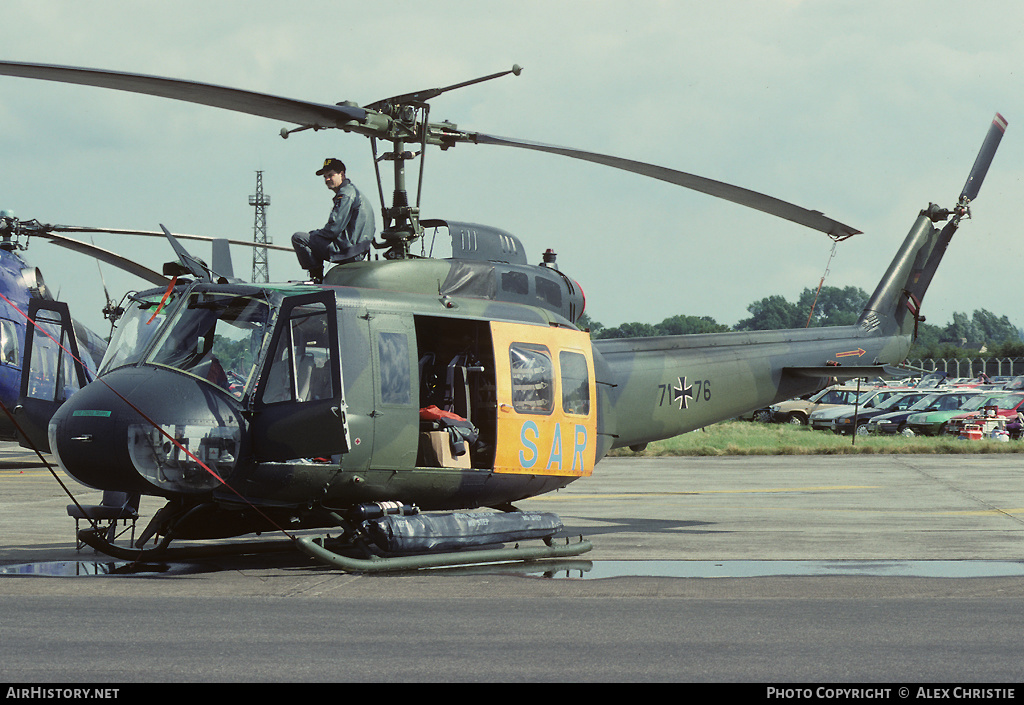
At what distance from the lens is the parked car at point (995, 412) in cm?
3309

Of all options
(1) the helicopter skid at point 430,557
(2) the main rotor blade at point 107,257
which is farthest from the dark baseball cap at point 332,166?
(2) the main rotor blade at point 107,257

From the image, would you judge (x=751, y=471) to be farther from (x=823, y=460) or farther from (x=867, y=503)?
(x=867, y=503)

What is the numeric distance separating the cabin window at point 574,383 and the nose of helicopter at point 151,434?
353cm

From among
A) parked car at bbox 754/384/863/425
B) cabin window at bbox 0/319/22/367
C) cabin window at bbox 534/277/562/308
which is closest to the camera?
cabin window at bbox 534/277/562/308

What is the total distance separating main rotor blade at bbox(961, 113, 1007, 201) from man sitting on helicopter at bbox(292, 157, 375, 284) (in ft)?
31.4

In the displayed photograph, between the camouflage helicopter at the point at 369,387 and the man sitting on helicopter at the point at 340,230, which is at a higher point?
the man sitting on helicopter at the point at 340,230

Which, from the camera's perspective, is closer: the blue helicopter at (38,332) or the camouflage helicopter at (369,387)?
the camouflage helicopter at (369,387)

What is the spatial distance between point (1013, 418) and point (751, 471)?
14.5 metres

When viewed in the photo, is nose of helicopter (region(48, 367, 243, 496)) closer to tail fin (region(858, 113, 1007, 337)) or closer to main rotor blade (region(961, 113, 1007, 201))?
tail fin (region(858, 113, 1007, 337))

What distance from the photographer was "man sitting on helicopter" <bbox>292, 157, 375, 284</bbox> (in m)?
10.7

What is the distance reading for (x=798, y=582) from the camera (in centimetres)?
879

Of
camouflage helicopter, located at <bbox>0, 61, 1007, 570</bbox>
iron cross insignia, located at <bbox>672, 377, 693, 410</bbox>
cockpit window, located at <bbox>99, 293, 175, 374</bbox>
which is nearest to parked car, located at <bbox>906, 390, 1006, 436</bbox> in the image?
iron cross insignia, located at <bbox>672, 377, 693, 410</bbox>

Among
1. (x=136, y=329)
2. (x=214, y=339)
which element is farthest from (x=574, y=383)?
(x=136, y=329)

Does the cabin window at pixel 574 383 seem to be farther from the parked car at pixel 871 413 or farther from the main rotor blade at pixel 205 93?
the parked car at pixel 871 413
